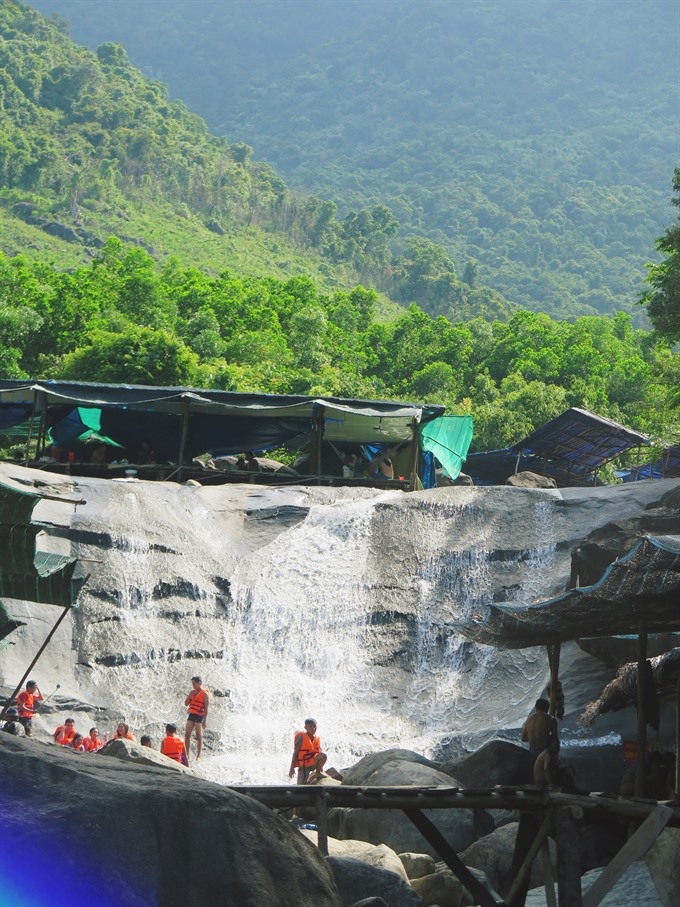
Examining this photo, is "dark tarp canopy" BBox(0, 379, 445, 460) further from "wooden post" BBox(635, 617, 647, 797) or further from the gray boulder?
the gray boulder

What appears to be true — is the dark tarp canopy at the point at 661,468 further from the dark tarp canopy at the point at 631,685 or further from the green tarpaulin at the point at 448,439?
the dark tarp canopy at the point at 631,685

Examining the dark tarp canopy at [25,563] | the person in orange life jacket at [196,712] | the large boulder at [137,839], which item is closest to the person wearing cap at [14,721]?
the person in orange life jacket at [196,712]

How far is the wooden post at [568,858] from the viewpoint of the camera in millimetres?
9555

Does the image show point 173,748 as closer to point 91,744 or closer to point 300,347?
point 91,744

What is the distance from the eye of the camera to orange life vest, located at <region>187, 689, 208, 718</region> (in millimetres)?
Answer: 19344

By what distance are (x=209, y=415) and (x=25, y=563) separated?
51.0ft

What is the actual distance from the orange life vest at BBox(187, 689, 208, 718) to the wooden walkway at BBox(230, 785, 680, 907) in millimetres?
9470

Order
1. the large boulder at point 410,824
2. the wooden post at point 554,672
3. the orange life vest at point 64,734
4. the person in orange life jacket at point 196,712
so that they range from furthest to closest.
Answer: the person in orange life jacket at point 196,712, the orange life vest at point 64,734, the wooden post at point 554,672, the large boulder at point 410,824

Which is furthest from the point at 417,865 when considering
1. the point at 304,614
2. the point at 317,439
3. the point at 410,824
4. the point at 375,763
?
the point at 317,439

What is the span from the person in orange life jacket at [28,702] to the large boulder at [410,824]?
18.3ft

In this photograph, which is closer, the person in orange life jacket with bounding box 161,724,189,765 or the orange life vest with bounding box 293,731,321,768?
the orange life vest with bounding box 293,731,321,768

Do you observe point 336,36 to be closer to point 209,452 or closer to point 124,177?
point 124,177

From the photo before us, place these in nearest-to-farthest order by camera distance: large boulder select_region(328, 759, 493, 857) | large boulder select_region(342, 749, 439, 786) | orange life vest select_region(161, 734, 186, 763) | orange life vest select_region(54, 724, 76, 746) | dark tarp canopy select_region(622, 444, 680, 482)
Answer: large boulder select_region(328, 759, 493, 857), large boulder select_region(342, 749, 439, 786), orange life vest select_region(161, 734, 186, 763), orange life vest select_region(54, 724, 76, 746), dark tarp canopy select_region(622, 444, 680, 482)

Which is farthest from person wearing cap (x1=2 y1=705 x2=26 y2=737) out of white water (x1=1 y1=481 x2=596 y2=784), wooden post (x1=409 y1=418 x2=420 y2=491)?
wooden post (x1=409 y1=418 x2=420 y2=491)
